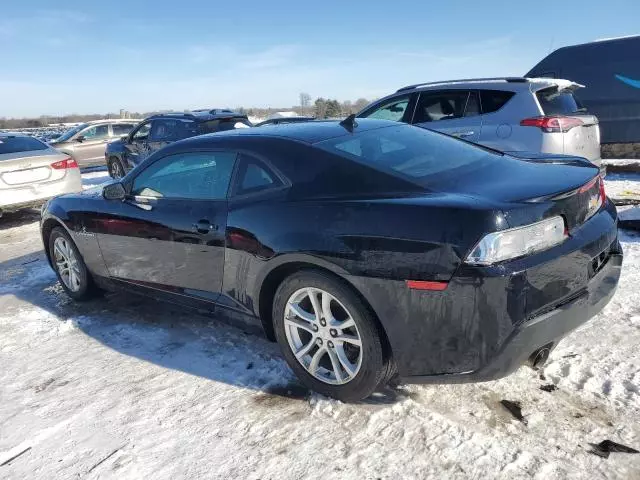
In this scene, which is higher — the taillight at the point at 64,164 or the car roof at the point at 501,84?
the car roof at the point at 501,84

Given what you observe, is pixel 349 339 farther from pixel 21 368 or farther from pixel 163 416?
pixel 21 368

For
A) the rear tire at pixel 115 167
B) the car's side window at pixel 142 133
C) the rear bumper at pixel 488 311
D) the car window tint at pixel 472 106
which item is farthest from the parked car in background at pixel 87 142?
the rear bumper at pixel 488 311

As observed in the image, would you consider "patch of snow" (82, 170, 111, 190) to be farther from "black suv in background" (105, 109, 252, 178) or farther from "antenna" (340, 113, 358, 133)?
"antenna" (340, 113, 358, 133)

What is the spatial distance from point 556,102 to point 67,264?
219 inches

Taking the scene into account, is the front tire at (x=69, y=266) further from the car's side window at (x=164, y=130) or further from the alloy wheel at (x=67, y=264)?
the car's side window at (x=164, y=130)

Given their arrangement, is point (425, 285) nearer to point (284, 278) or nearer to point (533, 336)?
point (533, 336)

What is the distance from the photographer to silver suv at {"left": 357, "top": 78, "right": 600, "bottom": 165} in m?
6.07

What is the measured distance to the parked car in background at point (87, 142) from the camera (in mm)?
15711

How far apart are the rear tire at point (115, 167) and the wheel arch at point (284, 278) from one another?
33.4 ft

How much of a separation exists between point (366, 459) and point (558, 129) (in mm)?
4924

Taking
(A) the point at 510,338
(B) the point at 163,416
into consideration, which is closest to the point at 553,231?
(A) the point at 510,338

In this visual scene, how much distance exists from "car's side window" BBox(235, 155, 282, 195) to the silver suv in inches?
138

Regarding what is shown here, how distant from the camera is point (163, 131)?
10688mm

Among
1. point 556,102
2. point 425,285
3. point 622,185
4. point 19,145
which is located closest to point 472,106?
point 556,102
